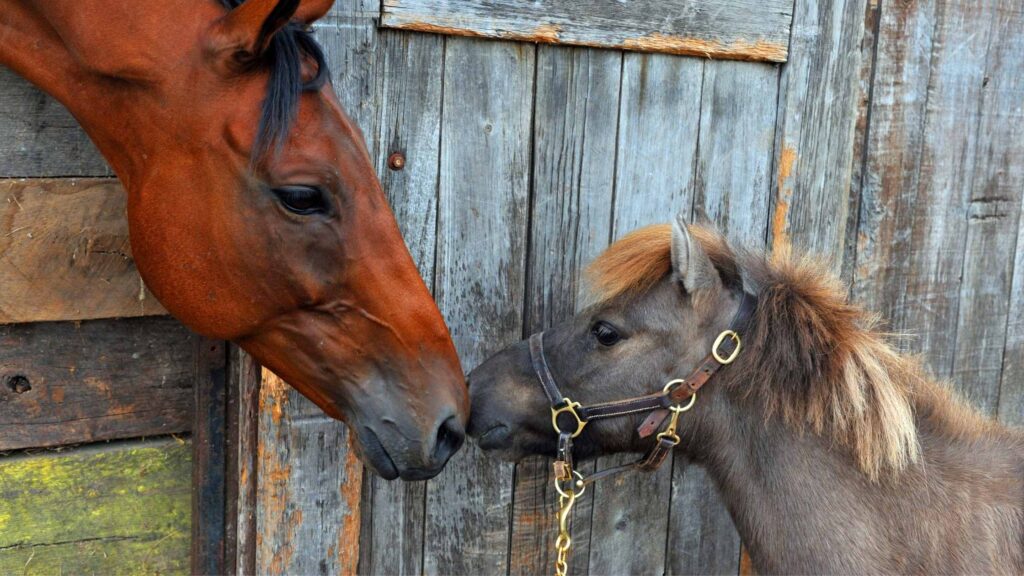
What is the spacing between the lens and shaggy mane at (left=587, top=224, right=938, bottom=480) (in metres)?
1.87

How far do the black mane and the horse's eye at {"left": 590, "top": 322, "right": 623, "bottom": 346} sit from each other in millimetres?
890

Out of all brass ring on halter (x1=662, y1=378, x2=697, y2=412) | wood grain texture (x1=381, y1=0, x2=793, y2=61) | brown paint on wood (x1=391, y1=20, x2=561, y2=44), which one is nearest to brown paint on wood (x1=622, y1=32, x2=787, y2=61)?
wood grain texture (x1=381, y1=0, x2=793, y2=61)

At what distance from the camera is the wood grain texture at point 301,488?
2.00 meters

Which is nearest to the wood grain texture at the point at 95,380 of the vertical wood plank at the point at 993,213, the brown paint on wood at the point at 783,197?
the brown paint on wood at the point at 783,197

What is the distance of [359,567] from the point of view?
220cm

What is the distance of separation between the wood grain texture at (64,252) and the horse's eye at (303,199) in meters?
0.58

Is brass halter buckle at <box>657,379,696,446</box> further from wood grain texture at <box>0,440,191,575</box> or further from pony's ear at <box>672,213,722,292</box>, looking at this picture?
wood grain texture at <box>0,440,191,575</box>

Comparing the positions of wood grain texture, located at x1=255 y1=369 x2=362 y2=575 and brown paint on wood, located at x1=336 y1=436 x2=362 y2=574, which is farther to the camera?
brown paint on wood, located at x1=336 y1=436 x2=362 y2=574

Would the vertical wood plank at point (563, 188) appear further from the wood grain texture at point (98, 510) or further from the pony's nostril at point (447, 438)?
the wood grain texture at point (98, 510)

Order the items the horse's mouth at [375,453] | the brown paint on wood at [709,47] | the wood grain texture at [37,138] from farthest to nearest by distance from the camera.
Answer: the brown paint on wood at [709,47]
the wood grain texture at [37,138]
the horse's mouth at [375,453]

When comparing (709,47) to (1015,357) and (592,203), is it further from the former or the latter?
(1015,357)

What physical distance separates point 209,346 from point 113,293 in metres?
0.25

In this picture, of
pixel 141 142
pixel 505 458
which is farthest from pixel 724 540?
pixel 141 142

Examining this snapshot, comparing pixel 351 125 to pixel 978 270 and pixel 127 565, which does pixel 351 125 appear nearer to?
pixel 127 565
